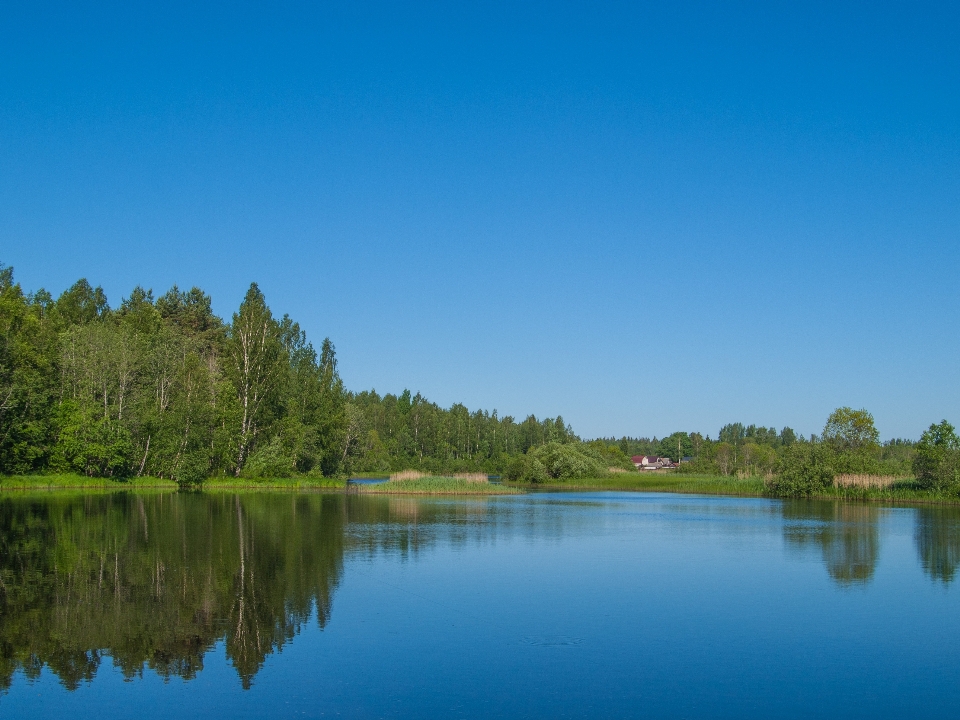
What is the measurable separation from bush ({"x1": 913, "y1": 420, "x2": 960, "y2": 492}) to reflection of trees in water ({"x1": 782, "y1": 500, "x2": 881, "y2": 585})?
551 cm

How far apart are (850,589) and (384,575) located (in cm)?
1146

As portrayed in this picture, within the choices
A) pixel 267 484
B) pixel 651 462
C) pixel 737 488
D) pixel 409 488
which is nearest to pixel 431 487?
pixel 409 488

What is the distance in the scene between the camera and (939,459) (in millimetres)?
51531

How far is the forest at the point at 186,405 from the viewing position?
49.1m

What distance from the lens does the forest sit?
49125 mm

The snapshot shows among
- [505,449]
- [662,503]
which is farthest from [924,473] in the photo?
[505,449]

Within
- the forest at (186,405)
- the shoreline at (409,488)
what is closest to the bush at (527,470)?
the forest at (186,405)

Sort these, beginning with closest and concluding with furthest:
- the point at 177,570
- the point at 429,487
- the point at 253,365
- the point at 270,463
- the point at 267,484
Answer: the point at 177,570 → the point at 429,487 → the point at 267,484 → the point at 270,463 → the point at 253,365

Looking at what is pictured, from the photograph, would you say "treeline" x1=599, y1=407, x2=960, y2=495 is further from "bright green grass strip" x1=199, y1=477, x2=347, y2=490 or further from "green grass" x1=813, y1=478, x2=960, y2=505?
"bright green grass strip" x1=199, y1=477, x2=347, y2=490

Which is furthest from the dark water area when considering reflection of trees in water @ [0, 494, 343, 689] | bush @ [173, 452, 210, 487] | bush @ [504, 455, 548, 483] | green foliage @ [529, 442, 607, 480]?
bush @ [504, 455, 548, 483]

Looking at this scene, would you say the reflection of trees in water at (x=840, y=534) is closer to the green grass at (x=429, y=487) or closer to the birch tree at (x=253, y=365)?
the green grass at (x=429, y=487)

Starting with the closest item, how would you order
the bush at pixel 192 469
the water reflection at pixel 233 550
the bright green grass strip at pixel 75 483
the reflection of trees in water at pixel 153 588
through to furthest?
the reflection of trees in water at pixel 153 588, the water reflection at pixel 233 550, the bright green grass strip at pixel 75 483, the bush at pixel 192 469

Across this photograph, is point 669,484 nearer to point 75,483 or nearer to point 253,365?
point 253,365

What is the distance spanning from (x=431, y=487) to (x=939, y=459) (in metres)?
33.1
